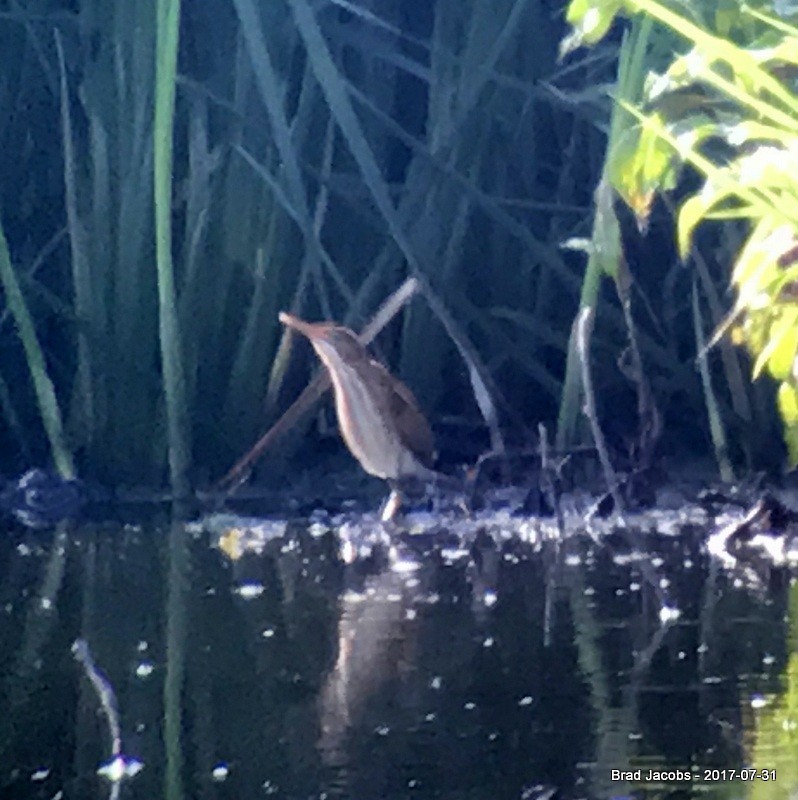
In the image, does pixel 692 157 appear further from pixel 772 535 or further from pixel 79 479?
pixel 79 479

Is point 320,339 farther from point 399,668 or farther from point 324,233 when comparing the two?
point 399,668

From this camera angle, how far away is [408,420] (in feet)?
5.63

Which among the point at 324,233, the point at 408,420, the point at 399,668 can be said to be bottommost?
the point at 399,668

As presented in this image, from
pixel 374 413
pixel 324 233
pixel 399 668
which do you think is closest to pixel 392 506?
pixel 374 413

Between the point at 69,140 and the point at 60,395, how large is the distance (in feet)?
0.98

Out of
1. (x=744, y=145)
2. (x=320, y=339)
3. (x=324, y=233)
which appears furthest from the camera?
(x=324, y=233)

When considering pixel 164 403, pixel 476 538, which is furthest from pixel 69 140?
pixel 476 538

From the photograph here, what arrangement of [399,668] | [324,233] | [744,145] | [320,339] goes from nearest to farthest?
[399,668] < [744,145] < [320,339] < [324,233]

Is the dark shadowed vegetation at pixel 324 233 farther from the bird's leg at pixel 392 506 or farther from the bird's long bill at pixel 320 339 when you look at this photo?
the bird's leg at pixel 392 506

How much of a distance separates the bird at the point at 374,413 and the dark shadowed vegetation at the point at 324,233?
0.08 meters

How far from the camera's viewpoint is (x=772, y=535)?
57.1 inches

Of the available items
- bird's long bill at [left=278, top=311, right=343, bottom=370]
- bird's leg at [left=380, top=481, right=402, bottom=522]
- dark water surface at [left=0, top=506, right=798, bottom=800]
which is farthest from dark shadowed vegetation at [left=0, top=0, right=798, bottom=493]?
dark water surface at [left=0, top=506, right=798, bottom=800]

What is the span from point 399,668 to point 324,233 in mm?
988

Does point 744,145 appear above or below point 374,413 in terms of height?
above
